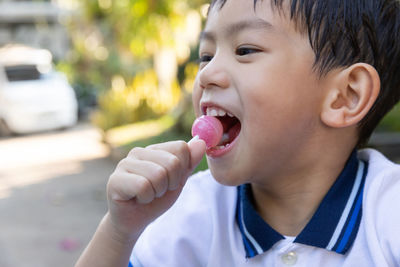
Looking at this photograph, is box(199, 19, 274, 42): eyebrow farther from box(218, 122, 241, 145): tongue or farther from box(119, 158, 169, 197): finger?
box(119, 158, 169, 197): finger

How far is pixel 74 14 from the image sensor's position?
1384cm

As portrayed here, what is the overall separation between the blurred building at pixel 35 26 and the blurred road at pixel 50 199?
38.4ft

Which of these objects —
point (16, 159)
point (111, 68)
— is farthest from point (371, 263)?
point (111, 68)

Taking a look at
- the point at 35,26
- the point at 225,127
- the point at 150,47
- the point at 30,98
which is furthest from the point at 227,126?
the point at 35,26

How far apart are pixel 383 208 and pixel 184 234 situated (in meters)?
0.47

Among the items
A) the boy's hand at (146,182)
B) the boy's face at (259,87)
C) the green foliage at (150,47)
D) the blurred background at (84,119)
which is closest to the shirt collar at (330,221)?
the boy's face at (259,87)

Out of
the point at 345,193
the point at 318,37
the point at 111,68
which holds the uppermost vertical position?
the point at 318,37

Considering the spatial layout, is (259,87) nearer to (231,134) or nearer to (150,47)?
(231,134)

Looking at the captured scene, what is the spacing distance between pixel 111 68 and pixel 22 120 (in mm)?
4515

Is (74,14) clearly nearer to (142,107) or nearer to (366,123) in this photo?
(142,107)

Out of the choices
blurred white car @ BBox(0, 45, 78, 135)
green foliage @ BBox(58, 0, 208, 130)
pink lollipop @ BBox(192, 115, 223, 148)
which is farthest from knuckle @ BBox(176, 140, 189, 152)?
blurred white car @ BBox(0, 45, 78, 135)

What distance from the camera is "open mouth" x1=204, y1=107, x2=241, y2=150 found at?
3.78 feet

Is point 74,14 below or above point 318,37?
below

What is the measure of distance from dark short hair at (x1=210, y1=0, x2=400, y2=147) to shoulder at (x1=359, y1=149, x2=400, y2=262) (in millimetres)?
239
